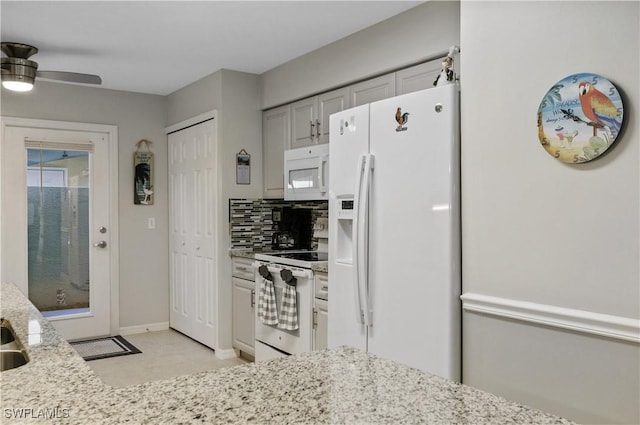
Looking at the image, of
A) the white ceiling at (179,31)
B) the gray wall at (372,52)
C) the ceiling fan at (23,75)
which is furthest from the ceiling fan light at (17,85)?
the gray wall at (372,52)

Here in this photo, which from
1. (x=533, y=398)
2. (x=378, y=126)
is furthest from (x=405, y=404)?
(x=378, y=126)

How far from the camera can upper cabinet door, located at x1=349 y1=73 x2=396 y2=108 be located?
312 centimetres

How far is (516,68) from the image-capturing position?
2.00m

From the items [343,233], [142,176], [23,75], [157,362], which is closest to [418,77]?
[343,233]

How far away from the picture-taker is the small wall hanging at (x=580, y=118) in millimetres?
1691

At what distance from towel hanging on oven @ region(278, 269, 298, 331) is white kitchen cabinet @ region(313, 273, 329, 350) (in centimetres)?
19

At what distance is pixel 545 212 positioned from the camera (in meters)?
1.89

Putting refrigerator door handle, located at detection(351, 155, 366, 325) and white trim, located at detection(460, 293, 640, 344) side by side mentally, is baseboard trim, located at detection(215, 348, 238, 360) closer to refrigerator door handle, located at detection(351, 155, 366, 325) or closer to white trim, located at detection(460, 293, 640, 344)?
refrigerator door handle, located at detection(351, 155, 366, 325)

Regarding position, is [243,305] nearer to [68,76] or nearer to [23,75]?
[68,76]

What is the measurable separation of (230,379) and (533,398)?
4.83 feet

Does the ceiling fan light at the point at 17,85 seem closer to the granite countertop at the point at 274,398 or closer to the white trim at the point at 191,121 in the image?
the white trim at the point at 191,121

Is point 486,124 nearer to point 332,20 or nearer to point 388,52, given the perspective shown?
point 388,52

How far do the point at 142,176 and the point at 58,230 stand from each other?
0.93 metres

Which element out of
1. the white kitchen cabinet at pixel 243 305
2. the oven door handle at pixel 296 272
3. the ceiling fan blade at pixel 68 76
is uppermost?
the ceiling fan blade at pixel 68 76
